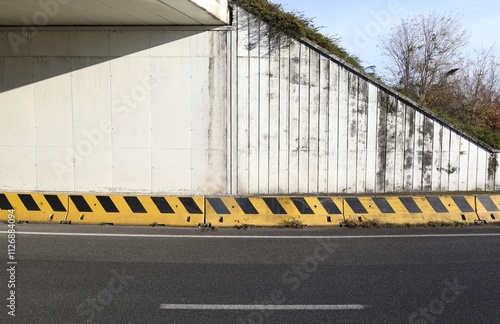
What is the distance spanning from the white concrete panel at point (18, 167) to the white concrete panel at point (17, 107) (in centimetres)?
17

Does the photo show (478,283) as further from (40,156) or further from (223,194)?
(40,156)

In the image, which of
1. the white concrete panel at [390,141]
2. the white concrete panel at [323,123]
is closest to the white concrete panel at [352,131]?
the white concrete panel at [323,123]

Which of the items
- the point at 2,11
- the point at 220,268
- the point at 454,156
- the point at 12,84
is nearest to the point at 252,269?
the point at 220,268

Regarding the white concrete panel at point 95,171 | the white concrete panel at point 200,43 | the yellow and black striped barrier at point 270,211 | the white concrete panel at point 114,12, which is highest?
the white concrete panel at point 114,12

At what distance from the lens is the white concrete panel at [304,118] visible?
9.91 m

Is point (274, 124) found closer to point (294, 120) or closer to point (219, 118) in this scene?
point (294, 120)

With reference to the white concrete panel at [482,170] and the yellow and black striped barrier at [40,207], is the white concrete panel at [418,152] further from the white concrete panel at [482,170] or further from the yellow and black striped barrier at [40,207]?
the yellow and black striped barrier at [40,207]

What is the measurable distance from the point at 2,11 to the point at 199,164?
5.02 metres

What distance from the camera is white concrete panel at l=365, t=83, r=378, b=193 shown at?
9922mm

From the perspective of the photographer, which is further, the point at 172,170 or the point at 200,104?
the point at 172,170

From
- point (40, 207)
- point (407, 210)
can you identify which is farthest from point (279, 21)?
point (40, 207)

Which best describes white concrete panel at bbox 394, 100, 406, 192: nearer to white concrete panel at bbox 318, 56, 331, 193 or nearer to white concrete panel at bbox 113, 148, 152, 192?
white concrete panel at bbox 318, 56, 331, 193

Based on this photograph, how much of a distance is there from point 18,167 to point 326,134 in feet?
24.2

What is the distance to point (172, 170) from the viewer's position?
10117 mm
